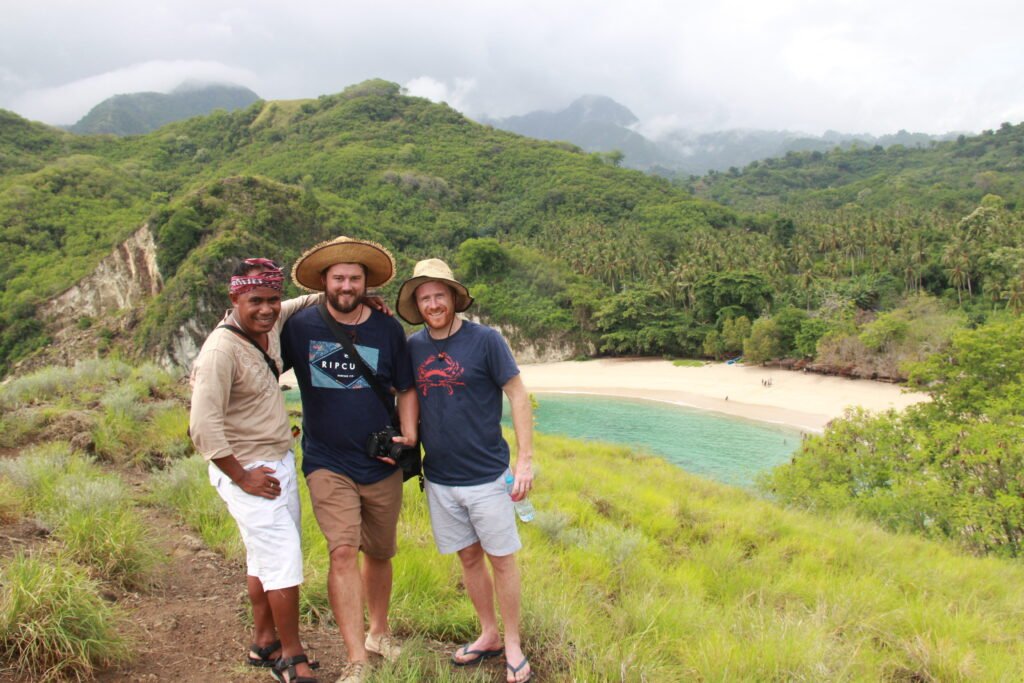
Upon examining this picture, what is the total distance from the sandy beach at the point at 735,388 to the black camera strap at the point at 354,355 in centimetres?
2528

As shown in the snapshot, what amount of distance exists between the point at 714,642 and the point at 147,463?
595cm

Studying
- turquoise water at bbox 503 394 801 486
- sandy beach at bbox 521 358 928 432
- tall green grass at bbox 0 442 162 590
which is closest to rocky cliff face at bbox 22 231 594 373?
sandy beach at bbox 521 358 928 432

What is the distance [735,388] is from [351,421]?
35.5 m

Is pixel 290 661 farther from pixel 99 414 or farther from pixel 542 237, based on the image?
pixel 542 237

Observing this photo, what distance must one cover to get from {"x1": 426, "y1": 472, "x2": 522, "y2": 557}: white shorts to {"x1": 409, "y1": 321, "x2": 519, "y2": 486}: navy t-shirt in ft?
0.18

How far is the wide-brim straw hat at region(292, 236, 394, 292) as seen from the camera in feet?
9.60

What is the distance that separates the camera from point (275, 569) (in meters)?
2.56

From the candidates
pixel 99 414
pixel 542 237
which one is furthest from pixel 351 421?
pixel 542 237

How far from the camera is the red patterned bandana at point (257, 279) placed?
2648mm

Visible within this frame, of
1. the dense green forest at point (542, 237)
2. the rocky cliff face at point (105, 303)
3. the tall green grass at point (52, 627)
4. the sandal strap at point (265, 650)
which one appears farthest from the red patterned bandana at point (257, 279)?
the rocky cliff face at point (105, 303)

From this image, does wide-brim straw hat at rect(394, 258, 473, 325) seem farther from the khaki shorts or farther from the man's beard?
the khaki shorts

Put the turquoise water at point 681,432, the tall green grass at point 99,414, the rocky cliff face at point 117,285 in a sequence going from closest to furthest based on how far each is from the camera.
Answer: the tall green grass at point 99,414 < the turquoise water at point 681,432 < the rocky cliff face at point 117,285

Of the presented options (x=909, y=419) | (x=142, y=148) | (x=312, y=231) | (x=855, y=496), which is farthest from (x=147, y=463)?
(x=142, y=148)

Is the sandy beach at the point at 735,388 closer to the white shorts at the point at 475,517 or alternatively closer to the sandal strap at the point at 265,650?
the white shorts at the point at 475,517
